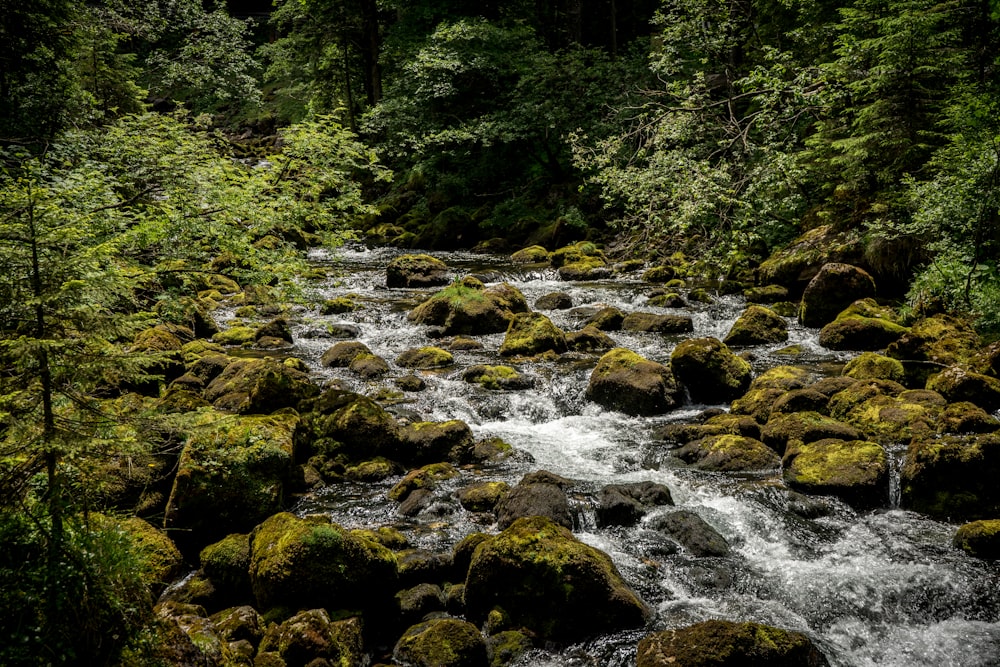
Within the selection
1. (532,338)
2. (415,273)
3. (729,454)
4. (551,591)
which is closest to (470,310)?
(532,338)

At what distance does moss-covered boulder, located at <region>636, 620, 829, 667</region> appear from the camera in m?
4.36

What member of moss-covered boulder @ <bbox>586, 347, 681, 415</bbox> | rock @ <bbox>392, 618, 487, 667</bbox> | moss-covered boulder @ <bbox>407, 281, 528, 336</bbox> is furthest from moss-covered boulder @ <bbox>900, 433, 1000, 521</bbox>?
moss-covered boulder @ <bbox>407, 281, 528, 336</bbox>

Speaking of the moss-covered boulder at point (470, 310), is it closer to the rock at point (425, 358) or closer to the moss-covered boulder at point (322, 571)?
the rock at point (425, 358)

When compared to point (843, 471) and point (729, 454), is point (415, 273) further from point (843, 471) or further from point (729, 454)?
point (843, 471)

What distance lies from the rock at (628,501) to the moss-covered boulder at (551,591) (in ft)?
4.45

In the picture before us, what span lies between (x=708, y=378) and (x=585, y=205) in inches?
626

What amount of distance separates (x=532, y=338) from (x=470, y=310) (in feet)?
7.43

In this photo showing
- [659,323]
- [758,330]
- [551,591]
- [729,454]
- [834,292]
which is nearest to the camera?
[551,591]

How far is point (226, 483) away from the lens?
6.62 meters

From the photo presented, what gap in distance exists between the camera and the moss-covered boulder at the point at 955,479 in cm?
657

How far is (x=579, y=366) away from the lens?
11.9 metres

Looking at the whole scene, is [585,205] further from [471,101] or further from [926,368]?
[926,368]

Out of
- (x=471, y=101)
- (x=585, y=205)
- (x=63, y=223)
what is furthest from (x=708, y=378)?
(x=471, y=101)

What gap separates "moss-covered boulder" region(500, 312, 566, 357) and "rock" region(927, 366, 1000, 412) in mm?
6587
